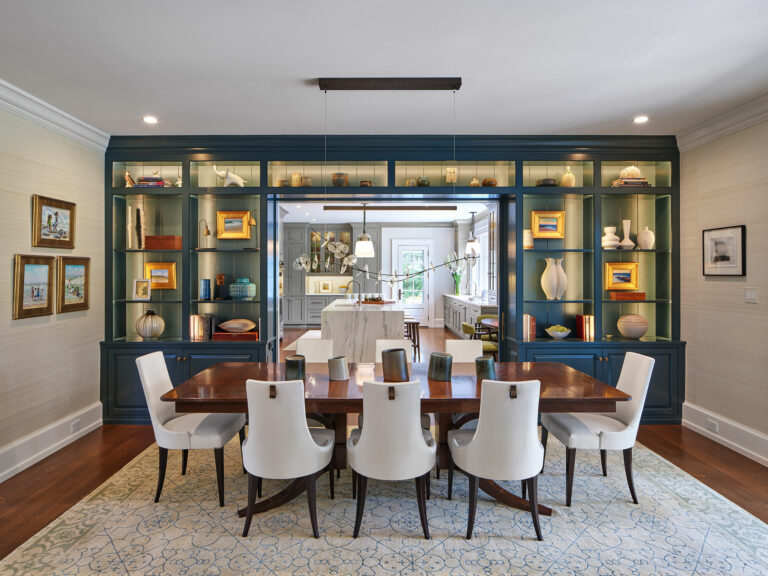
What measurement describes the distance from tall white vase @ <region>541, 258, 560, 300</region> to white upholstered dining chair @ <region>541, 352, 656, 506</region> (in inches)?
55.3

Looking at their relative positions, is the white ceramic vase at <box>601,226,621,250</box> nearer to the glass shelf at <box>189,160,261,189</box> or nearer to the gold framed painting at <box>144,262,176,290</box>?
the glass shelf at <box>189,160,261,189</box>

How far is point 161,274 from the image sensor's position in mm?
4379

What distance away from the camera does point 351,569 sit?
2.08m

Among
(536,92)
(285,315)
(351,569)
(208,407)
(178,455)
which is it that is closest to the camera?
(351,569)

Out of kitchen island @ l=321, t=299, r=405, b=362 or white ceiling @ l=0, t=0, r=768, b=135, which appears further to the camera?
kitchen island @ l=321, t=299, r=405, b=362

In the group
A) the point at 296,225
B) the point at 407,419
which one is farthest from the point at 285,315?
the point at 407,419

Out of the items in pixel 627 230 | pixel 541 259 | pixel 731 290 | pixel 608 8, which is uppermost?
pixel 608 8

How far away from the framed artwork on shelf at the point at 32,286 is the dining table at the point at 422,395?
1.51m

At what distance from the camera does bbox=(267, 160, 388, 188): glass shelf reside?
4.30 metres

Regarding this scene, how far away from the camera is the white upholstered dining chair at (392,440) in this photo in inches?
85.4

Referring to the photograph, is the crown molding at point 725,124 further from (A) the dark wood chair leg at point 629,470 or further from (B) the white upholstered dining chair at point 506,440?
(B) the white upholstered dining chair at point 506,440

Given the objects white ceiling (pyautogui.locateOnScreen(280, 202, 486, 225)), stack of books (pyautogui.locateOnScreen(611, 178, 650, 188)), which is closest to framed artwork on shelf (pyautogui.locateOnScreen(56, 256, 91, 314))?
white ceiling (pyautogui.locateOnScreen(280, 202, 486, 225))

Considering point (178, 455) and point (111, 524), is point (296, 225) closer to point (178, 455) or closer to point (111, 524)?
point (178, 455)

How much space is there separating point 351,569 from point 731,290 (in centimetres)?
372
